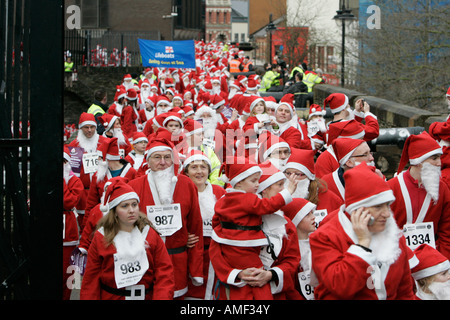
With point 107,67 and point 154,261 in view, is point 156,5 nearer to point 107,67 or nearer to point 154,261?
point 107,67

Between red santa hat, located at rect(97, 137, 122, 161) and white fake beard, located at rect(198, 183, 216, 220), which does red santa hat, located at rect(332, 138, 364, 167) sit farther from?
red santa hat, located at rect(97, 137, 122, 161)

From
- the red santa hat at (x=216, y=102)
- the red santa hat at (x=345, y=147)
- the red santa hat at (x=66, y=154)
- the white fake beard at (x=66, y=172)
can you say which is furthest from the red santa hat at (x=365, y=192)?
the red santa hat at (x=216, y=102)

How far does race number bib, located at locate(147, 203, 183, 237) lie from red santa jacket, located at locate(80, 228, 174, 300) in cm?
68

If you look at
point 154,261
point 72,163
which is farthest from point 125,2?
point 154,261

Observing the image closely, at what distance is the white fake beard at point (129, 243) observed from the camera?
4840 millimetres

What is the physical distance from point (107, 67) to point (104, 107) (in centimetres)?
2241

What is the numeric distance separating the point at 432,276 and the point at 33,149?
2.68m

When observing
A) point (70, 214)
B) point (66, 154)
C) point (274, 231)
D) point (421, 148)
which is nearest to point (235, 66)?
point (66, 154)

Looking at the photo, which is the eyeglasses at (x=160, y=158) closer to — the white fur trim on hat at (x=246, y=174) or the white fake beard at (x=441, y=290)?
the white fur trim on hat at (x=246, y=174)

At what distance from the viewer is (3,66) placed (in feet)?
12.4

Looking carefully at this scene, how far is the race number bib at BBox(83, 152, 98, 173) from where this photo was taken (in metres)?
8.51

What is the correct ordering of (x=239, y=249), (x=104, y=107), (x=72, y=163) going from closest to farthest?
(x=239, y=249), (x=72, y=163), (x=104, y=107)

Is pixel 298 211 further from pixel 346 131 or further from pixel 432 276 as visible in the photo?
pixel 346 131

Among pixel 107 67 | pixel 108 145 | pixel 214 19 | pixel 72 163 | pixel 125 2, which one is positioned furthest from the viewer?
pixel 214 19
